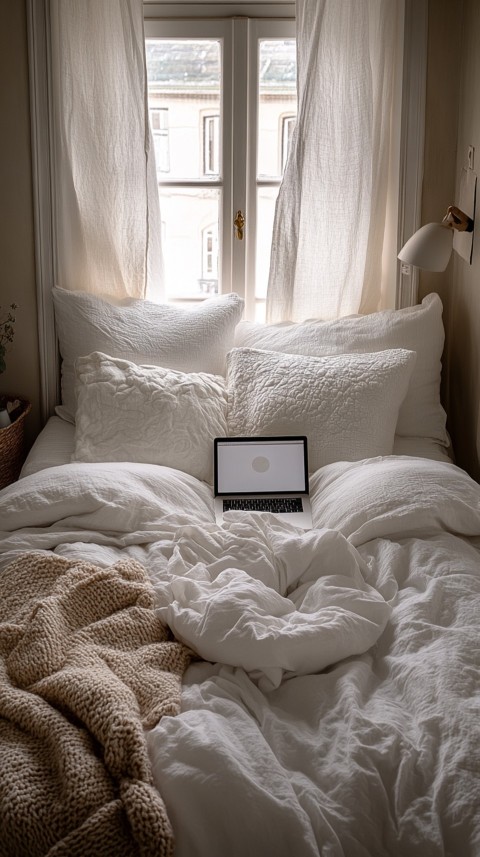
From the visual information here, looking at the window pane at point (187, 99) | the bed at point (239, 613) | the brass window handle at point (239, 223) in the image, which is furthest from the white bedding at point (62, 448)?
the window pane at point (187, 99)

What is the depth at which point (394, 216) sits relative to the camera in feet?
→ 9.55

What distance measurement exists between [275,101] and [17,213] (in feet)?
3.24

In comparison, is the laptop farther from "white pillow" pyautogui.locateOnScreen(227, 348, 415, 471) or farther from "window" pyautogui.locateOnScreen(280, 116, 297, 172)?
"window" pyautogui.locateOnScreen(280, 116, 297, 172)

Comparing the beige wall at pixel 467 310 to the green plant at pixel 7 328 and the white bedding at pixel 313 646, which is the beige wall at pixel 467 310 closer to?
the white bedding at pixel 313 646

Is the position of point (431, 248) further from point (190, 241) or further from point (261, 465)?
point (190, 241)

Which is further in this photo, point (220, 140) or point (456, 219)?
point (220, 140)

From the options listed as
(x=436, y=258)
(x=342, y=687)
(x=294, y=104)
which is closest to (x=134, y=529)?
(x=342, y=687)

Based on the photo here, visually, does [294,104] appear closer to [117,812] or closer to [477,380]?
[477,380]

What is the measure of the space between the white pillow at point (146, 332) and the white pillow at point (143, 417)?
0.17m

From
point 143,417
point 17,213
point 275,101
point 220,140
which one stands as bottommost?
point 143,417

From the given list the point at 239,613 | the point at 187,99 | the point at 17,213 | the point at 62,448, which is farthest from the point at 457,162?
the point at 239,613

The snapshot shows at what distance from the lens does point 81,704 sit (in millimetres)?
1264

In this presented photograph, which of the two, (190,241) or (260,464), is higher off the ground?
(190,241)

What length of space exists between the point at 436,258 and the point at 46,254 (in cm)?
133
